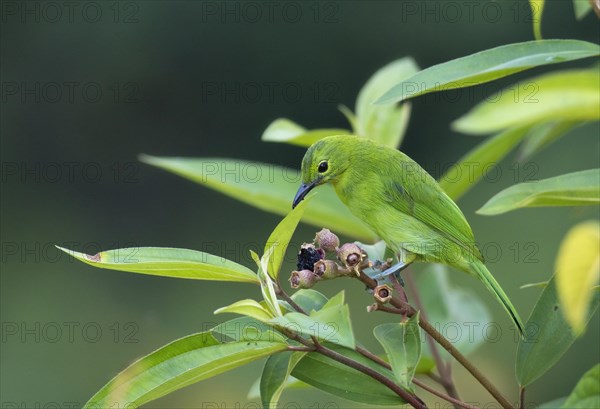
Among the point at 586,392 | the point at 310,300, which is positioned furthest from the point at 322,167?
the point at 586,392

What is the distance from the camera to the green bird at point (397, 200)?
253 cm

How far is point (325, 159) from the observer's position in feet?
9.44

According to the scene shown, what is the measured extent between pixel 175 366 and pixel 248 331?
15 cm

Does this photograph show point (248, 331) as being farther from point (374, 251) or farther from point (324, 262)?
point (374, 251)

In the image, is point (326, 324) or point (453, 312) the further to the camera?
point (453, 312)

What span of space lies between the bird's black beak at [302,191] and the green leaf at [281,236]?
2.55ft

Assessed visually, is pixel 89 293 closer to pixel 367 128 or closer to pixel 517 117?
pixel 367 128

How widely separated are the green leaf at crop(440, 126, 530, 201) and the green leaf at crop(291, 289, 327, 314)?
0.63m

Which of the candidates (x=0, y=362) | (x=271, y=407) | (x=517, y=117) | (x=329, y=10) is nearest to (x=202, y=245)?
(x=0, y=362)

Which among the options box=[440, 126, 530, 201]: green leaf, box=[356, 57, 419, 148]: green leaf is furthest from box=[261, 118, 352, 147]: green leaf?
box=[440, 126, 530, 201]: green leaf

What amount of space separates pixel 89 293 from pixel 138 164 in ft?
6.31

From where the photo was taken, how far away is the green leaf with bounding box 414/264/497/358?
104 inches

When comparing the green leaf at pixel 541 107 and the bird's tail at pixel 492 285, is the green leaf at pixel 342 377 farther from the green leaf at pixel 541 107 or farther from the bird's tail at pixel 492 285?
the green leaf at pixel 541 107

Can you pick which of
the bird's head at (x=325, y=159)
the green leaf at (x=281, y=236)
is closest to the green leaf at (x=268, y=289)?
the green leaf at (x=281, y=236)
